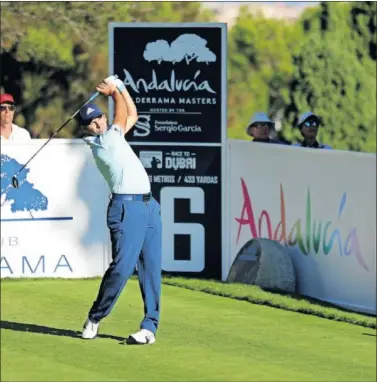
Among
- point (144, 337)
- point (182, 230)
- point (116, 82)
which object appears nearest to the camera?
point (116, 82)

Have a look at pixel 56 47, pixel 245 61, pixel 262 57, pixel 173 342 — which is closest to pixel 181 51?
pixel 173 342

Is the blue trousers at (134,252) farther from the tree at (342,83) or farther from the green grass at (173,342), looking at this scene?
the tree at (342,83)

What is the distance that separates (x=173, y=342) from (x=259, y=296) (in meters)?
0.88

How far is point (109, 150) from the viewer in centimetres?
548

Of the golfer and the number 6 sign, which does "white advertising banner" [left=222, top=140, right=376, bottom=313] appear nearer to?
the number 6 sign

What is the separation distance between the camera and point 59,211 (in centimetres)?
848

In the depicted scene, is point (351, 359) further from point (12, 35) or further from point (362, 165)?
point (12, 35)

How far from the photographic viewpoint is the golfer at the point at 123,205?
5.44 metres

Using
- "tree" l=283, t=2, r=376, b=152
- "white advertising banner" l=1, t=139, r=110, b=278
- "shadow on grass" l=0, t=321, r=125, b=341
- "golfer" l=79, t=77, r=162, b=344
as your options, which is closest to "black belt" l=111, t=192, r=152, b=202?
"golfer" l=79, t=77, r=162, b=344

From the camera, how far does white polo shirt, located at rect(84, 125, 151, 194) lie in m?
5.43

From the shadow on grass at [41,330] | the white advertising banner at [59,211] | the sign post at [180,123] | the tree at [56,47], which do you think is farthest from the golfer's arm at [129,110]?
the tree at [56,47]

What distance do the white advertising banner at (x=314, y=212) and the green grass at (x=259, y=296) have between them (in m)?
0.13

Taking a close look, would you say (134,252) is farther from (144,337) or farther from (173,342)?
(173,342)

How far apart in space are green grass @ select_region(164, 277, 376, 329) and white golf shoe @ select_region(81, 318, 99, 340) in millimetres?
403
